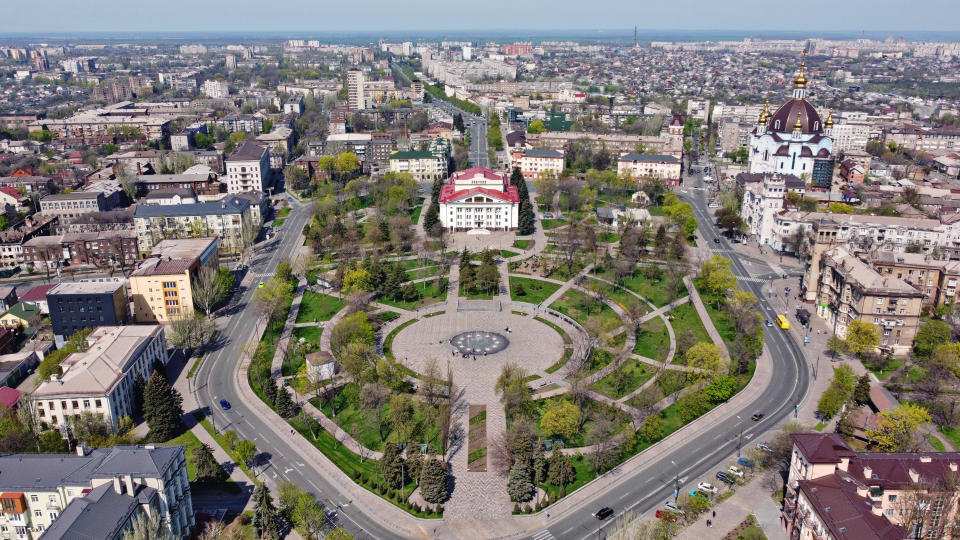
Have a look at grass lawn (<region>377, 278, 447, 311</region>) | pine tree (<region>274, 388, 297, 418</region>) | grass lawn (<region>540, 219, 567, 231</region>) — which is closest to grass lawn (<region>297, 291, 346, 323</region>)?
grass lawn (<region>377, 278, 447, 311</region>)

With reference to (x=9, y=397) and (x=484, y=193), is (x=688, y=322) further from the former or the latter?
(x=9, y=397)

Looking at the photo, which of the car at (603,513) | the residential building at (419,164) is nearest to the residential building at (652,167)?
the residential building at (419,164)

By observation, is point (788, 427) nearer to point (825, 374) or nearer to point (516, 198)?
point (825, 374)

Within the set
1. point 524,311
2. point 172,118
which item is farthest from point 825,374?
point 172,118

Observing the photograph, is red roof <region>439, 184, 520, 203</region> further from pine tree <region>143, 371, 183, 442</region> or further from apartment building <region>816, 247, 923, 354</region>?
pine tree <region>143, 371, 183, 442</region>

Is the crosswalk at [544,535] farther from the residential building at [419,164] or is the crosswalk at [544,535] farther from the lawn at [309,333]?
the residential building at [419,164]

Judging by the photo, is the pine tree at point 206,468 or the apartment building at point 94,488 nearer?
the apartment building at point 94,488

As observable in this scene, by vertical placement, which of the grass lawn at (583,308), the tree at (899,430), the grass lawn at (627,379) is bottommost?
the grass lawn at (627,379)
